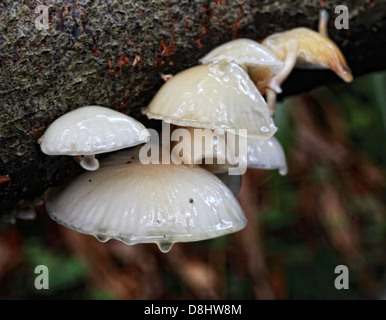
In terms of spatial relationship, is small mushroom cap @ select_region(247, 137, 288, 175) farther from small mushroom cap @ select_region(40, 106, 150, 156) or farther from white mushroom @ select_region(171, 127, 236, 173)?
small mushroom cap @ select_region(40, 106, 150, 156)

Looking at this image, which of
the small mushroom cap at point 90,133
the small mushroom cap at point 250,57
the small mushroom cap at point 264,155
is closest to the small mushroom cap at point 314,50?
the small mushroom cap at point 250,57

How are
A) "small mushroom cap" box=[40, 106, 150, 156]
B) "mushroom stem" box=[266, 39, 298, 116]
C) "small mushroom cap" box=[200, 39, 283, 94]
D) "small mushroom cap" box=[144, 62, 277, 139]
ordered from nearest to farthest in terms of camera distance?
1. "small mushroom cap" box=[40, 106, 150, 156]
2. "small mushroom cap" box=[144, 62, 277, 139]
3. "small mushroom cap" box=[200, 39, 283, 94]
4. "mushroom stem" box=[266, 39, 298, 116]

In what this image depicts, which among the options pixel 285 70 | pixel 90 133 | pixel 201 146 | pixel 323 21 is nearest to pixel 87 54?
pixel 90 133

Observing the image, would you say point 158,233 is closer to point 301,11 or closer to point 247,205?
point 301,11

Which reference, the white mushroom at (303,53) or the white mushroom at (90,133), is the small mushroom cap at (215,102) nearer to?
the white mushroom at (90,133)

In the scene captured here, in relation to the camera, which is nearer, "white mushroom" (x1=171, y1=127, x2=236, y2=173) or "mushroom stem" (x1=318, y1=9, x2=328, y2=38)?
"white mushroom" (x1=171, y1=127, x2=236, y2=173)

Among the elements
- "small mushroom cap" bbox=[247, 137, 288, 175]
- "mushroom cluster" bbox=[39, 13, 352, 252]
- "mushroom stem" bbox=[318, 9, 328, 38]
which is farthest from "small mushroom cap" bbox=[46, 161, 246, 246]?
"mushroom stem" bbox=[318, 9, 328, 38]

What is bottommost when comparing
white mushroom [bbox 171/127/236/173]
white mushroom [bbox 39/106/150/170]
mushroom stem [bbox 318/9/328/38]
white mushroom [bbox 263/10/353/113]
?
white mushroom [bbox 171/127/236/173]
